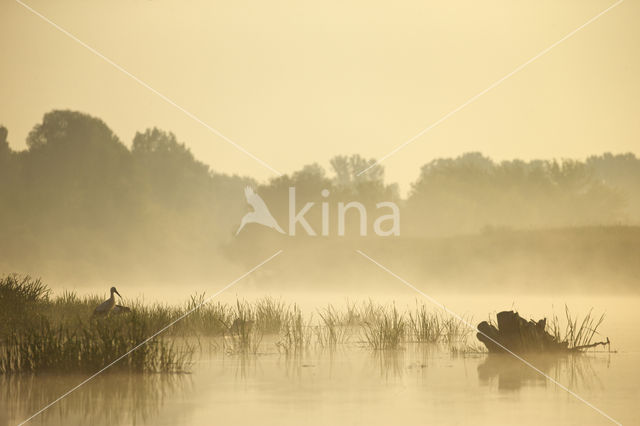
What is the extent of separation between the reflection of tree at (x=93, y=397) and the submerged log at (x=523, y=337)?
17.9ft

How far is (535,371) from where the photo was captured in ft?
40.7

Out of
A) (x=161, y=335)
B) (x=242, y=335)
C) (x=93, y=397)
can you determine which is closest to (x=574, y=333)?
(x=242, y=335)

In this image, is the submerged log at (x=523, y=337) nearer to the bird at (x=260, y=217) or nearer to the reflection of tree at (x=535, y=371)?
the reflection of tree at (x=535, y=371)

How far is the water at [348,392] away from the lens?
9.36m

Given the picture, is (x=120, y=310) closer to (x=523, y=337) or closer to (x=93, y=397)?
(x=93, y=397)

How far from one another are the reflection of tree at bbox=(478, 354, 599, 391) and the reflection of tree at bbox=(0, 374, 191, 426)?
436 centimetres

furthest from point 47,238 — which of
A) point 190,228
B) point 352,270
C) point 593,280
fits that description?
point 593,280

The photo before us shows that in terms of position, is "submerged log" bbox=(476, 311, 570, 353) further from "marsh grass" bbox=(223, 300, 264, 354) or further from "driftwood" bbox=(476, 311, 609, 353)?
"marsh grass" bbox=(223, 300, 264, 354)

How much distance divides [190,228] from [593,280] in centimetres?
5503

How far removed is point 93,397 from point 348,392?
321 cm

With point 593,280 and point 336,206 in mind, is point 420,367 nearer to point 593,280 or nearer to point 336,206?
point 593,280

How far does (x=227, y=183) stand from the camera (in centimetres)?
10169

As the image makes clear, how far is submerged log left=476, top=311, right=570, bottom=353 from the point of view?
13.9m

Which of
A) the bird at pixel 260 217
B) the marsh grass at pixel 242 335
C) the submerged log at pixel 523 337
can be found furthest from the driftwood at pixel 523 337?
the bird at pixel 260 217
